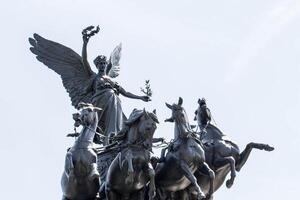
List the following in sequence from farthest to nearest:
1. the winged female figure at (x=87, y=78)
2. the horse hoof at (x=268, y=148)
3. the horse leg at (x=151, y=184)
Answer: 1. the winged female figure at (x=87, y=78)
2. the horse hoof at (x=268, y=148)
3. the horse leg at (x=151, y=184)

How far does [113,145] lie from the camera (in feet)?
66.6

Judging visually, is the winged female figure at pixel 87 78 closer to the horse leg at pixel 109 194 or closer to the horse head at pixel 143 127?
the horse head at pixel 143 127

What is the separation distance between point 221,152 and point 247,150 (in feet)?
2.48

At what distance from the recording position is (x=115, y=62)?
2631cm

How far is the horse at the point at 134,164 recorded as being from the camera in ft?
63.2

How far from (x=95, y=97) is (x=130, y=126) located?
163 inches

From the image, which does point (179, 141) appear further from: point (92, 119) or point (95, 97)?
point (95, 97)

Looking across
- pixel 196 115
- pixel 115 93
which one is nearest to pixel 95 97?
pixel 115 93

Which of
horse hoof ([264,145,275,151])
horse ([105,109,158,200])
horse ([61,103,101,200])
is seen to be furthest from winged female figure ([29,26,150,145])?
horse ([61,103,101,200])

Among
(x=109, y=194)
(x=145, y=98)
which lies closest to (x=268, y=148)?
(x=145, y=98)

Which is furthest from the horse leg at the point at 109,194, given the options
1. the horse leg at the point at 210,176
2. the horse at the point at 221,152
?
the horse at the point at 221,152

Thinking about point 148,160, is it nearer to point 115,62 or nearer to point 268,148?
point 268,148

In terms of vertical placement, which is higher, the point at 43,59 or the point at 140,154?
the point at 43,59

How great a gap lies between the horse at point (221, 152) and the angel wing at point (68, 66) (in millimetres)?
3351
